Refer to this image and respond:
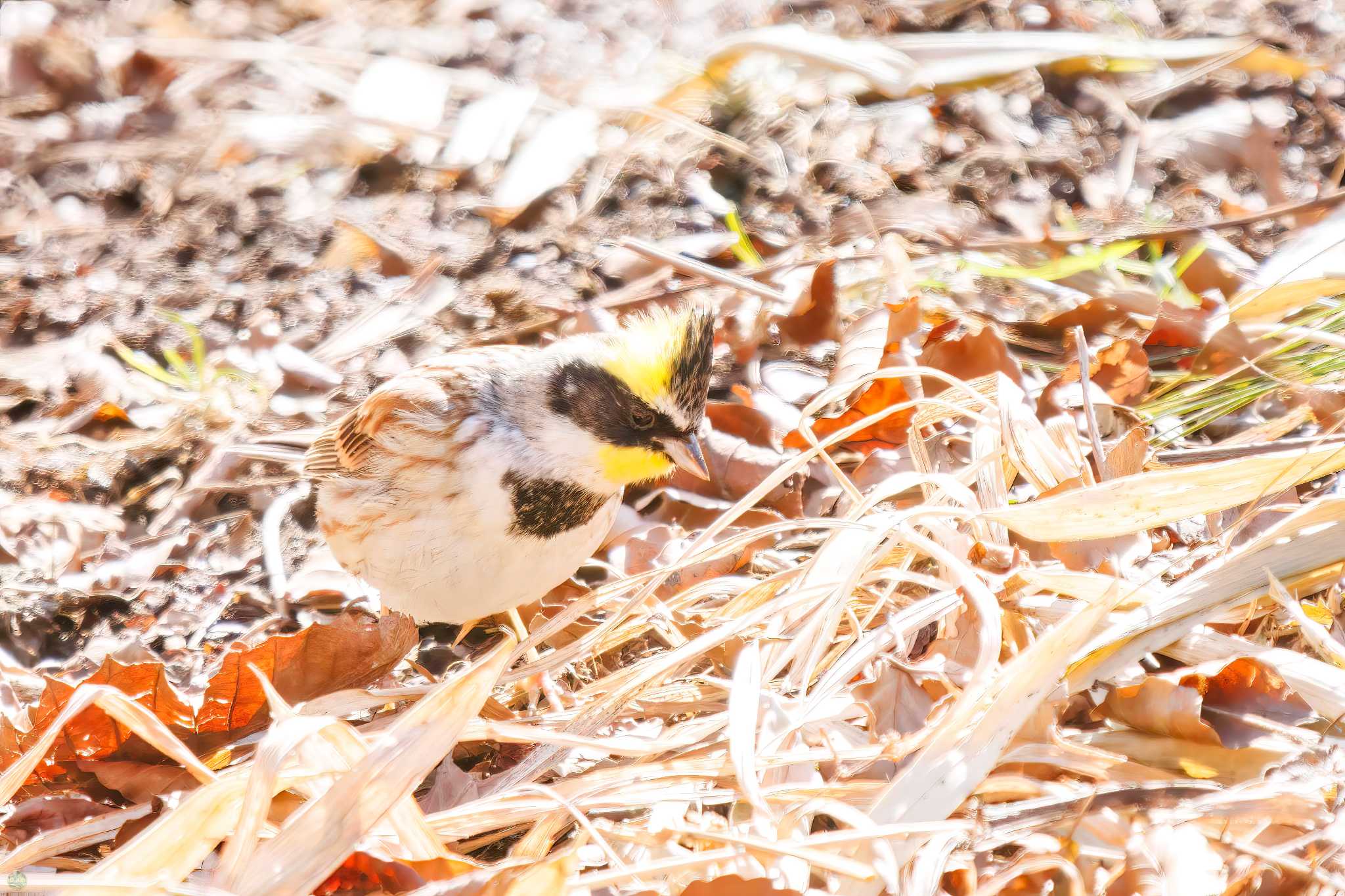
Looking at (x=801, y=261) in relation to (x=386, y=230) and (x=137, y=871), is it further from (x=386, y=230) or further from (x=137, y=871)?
(x=137, y=871)

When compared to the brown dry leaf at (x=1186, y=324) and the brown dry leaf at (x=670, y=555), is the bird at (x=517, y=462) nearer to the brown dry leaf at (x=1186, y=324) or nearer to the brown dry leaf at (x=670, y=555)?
the brown dry leaf at (x=670, y=555)

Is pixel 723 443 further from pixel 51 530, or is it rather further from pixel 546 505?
pixel 51 530

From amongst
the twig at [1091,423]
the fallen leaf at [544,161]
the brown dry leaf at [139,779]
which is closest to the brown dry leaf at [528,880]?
the brown dry leaf at [139,779]

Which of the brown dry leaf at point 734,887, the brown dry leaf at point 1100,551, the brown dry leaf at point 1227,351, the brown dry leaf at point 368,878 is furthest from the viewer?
the brown dry leaf at point 1227,351

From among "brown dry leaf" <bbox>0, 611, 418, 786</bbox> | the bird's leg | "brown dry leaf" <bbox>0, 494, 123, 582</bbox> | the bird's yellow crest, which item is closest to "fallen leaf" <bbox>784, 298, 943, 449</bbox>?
the bird's yellow crest

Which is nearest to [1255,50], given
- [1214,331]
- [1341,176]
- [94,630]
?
[1341,176]

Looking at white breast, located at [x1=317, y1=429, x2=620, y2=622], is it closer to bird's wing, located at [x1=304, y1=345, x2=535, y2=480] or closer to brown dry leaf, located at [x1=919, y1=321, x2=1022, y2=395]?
bird's wing, located at [x1=304, y1=345, x2=535, y2=480]

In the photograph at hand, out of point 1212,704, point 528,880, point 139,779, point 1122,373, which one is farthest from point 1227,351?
point 139,779
